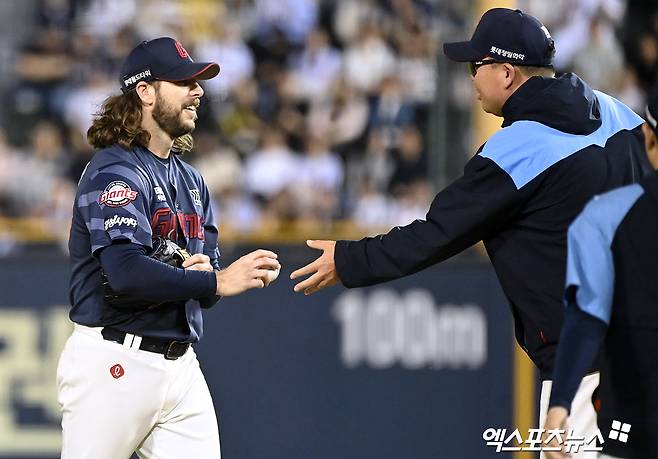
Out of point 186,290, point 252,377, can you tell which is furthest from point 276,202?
point 186,290

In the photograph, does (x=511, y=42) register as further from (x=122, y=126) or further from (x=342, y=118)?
(x=342, y=118)

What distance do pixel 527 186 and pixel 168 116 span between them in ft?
4.88

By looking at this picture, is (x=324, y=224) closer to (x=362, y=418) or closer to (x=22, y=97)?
(x=362, y=418)

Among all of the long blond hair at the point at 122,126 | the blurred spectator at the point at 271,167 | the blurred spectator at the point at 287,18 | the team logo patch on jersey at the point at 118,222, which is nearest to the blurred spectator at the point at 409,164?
the blurred spectator at the point at 271,167

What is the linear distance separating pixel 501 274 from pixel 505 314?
11.3ft

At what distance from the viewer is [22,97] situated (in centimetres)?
825

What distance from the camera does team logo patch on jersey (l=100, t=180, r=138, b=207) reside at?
14.4 ft

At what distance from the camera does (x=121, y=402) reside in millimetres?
4547

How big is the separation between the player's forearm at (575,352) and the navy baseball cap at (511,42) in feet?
5.15

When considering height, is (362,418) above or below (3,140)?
below

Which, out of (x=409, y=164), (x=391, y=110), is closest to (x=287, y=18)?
(x=391, y=110)

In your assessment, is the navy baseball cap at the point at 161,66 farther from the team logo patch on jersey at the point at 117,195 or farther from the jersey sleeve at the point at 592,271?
the jersey sleeve at the point at 592,271

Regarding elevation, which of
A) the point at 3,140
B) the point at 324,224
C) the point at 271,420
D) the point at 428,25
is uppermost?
the point at 428,25

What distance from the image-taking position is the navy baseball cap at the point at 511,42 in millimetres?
4465
